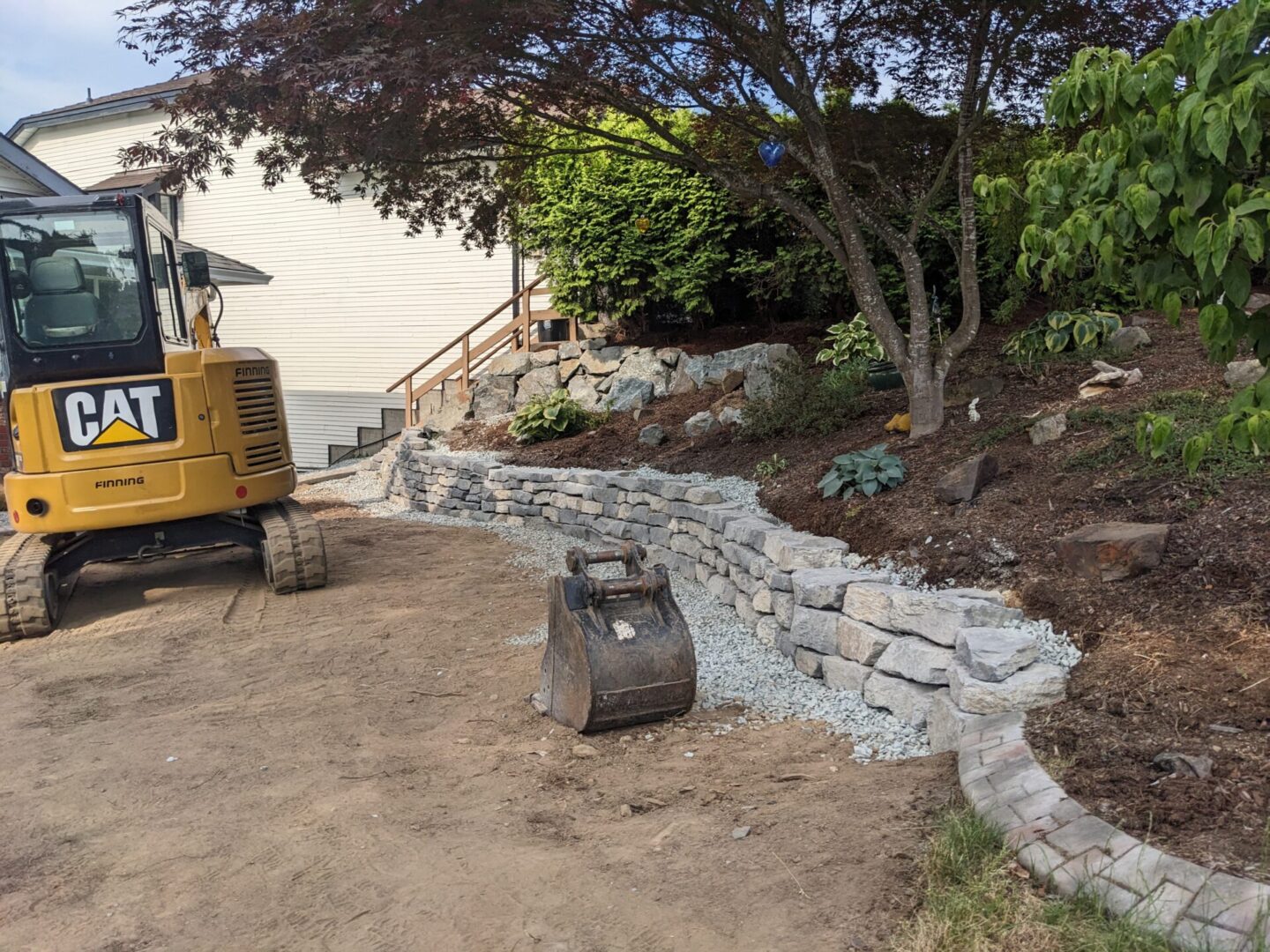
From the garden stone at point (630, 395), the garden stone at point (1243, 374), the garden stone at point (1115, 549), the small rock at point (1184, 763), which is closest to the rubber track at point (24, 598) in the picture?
the garden stone at point (630, 395)

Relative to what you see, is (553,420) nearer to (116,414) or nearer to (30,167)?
(116,414)

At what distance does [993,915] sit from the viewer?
271 centimetres

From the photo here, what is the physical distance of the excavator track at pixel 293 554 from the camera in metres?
8.09

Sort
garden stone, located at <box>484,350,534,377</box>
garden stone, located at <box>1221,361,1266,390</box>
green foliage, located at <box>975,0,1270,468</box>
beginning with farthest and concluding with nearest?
garden stone, located at <box>484,350,534,377</box>
garden stone, located at <box>1221,361,1266,390</box>
green foliage, located at <box>975,0,1270,468</box>

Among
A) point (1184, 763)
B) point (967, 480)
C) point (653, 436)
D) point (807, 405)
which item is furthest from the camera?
point (653, 436)

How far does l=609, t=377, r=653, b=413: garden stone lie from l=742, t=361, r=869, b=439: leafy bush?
7.86 feet

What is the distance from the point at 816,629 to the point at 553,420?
6571mm

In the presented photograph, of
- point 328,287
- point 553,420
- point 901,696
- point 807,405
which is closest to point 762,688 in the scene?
point 901,696

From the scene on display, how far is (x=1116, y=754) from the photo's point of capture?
132 inches

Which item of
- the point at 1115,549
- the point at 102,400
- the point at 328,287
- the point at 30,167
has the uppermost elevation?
the point at 30,167

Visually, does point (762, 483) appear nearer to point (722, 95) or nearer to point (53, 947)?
point (722, 95)

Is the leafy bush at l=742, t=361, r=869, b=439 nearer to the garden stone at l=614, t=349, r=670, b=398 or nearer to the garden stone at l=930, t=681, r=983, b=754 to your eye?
the garden stone at l=614, t=349, r=670, b=398

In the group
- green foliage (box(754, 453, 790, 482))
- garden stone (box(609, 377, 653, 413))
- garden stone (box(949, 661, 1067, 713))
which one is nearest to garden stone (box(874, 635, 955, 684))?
garden stone (box(949, 661, 1067, 713))

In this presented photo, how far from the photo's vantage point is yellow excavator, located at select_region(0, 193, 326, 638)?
705cm
